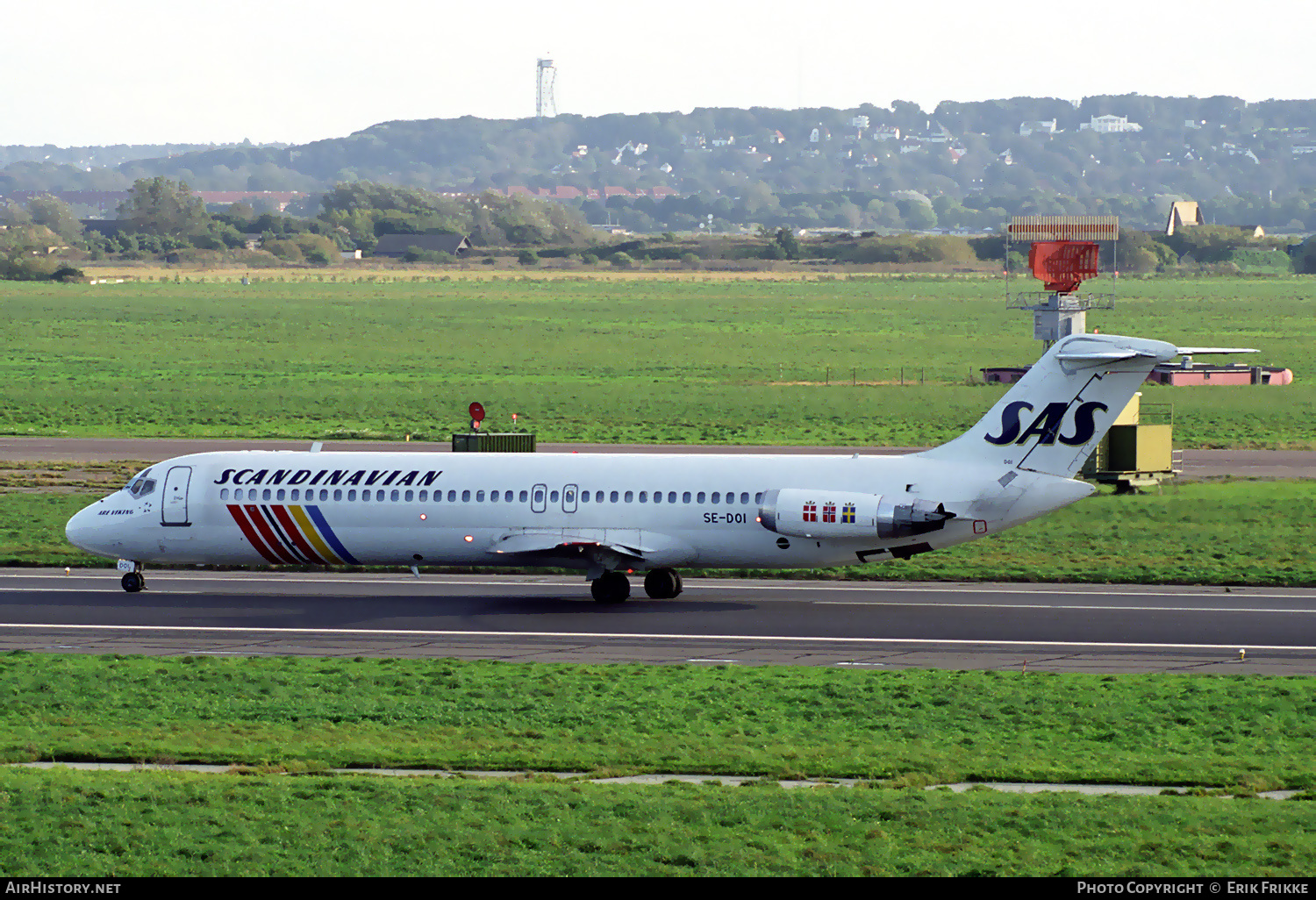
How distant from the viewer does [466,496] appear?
1516 inches

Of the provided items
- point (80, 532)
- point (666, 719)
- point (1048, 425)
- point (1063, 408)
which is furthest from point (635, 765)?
point (80, 532)

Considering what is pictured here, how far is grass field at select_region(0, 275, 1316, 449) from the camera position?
7738 centimetres

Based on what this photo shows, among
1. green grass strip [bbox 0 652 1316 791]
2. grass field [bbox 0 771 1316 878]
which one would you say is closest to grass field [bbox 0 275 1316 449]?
green grass strip [bbox 0 652 1316 791]

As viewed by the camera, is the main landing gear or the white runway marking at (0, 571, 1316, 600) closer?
the main landing gear

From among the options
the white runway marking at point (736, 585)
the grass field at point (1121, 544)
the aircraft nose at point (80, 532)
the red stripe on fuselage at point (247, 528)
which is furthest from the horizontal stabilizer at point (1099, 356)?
the aircraft nose at point (80, 532)

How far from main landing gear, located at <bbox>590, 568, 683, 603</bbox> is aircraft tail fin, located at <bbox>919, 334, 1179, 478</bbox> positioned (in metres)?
7.40

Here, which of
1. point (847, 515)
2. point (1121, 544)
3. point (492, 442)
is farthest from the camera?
point (492, 442)

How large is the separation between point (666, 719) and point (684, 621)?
407 inches

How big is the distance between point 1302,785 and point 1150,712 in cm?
423

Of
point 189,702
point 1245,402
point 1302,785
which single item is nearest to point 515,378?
point 1245,402

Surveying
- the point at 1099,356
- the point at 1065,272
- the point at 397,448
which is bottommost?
the point at 397,448

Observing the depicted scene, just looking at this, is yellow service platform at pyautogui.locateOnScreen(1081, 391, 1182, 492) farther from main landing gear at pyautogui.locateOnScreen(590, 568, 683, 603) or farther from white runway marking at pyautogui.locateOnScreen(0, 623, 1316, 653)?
white runway marking at pyautogui.locateOnScreen(0, 623, 1316, 653)

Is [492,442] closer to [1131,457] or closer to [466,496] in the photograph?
[466,496]
